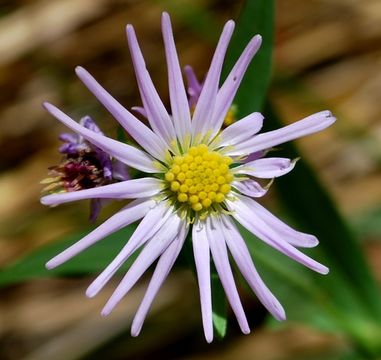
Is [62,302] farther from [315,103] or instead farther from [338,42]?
[338,42]

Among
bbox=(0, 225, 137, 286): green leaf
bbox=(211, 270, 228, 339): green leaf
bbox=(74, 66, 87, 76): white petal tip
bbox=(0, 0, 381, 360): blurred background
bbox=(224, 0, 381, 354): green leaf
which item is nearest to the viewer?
bbox=(74, 66, 87, 76): white petal tip

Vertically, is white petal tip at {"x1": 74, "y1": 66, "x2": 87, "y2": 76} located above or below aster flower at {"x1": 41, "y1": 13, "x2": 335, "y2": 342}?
above

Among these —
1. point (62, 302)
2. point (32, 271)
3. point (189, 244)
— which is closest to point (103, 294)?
point (62, 302)

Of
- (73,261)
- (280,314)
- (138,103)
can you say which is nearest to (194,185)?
(280,314)

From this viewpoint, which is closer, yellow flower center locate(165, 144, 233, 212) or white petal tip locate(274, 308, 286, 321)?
white petal tip locate(274, 308, 286, 321)

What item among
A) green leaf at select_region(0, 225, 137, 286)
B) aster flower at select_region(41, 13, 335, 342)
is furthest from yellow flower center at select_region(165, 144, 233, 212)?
green leaf at select_region(0, 225, 137, 286)

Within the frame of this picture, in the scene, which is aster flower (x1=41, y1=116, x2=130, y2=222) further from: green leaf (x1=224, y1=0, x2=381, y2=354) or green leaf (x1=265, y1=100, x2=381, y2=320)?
green leaf (x1=265, y1=100, x2=381, y2=320)

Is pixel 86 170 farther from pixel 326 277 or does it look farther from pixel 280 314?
pixel 326 277
